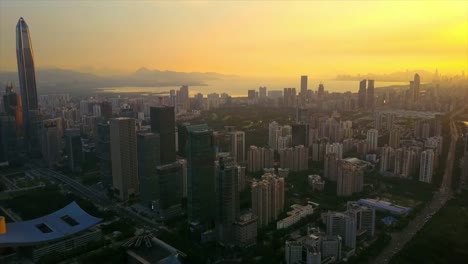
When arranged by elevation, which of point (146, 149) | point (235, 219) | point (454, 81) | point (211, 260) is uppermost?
point (454, 81)

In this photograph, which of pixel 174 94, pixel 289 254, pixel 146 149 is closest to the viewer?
pixel 289 254

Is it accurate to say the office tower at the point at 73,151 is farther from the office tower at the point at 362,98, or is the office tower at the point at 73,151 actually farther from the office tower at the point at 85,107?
the office tower at the point at 362,98

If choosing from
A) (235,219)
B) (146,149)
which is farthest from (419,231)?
(146,149)

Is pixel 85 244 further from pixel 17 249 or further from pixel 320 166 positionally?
pixel 320 166

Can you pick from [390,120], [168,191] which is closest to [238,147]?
[168,191]

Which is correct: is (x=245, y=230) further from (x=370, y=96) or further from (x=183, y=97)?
(x=370, y=96)

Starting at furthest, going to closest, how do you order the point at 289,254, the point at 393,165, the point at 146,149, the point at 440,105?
the point at 440,105
the point at 393,165
the point at 146,149
the point at 289,254

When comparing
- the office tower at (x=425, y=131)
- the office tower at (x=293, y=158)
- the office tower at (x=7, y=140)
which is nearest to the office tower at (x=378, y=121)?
the office tower at (x=425, y=131)
